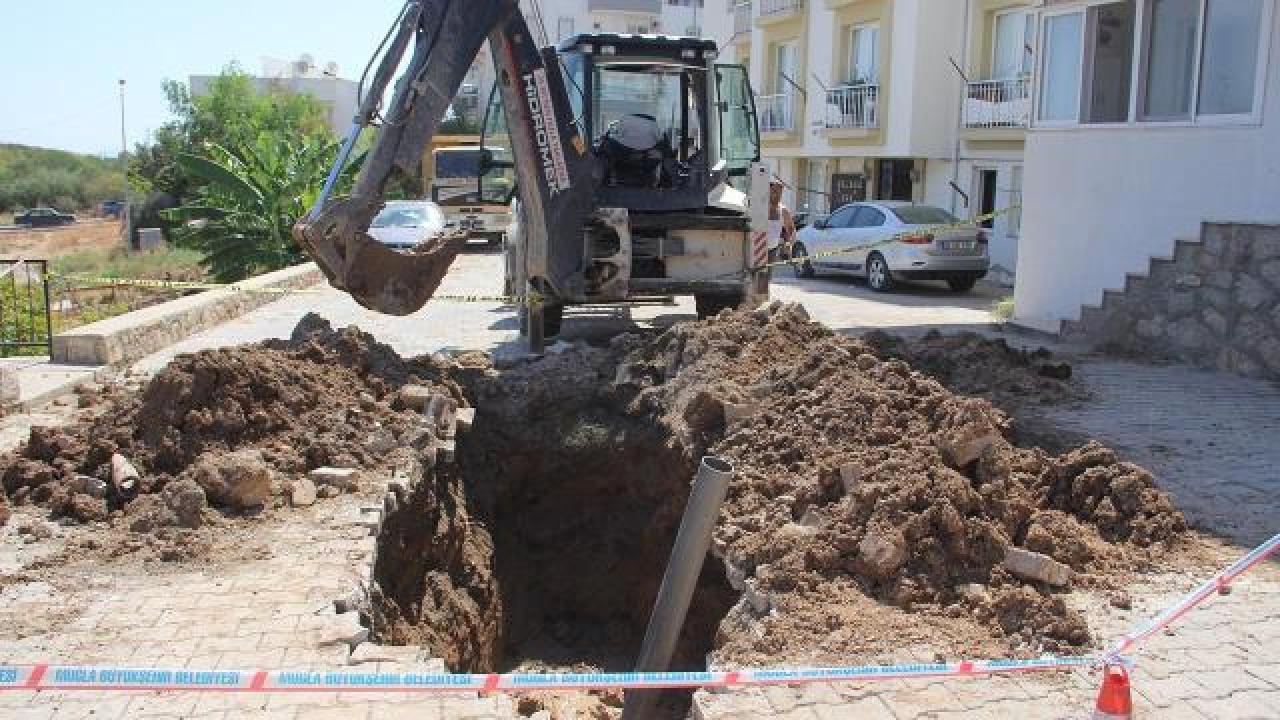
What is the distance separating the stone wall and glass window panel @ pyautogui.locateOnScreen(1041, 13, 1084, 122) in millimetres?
2472

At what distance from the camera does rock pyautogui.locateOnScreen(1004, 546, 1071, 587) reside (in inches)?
213

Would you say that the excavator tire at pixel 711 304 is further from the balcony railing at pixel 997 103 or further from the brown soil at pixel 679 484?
the balcony railing at pixel 997 103

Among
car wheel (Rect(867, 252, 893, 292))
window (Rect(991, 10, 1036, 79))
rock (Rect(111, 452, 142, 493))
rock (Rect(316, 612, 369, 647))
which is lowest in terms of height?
rock (Rect(316, 612, 369, 647))

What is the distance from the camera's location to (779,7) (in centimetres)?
3036

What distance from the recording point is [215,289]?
598 inches

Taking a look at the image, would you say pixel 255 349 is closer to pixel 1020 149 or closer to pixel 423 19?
pixel 423 19

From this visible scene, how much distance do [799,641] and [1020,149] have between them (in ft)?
61.1

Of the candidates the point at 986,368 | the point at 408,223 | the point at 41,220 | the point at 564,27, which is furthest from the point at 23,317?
the point at 564,27

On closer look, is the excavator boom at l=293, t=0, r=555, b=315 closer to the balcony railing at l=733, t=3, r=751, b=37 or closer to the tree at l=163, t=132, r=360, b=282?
the tree at l=163, t=132, r=360, b=282

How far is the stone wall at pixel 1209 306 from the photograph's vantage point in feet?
34.1

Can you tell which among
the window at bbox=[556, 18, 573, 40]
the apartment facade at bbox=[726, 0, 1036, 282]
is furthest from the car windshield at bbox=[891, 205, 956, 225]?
the window at bbox=[556, 18, 573, 40]

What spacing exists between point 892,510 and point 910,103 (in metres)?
20.0

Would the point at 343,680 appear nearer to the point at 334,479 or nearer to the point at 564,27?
the point at 334,479

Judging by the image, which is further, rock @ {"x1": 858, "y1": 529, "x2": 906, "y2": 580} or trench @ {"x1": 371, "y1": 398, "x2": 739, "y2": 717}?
trench @ {"x1": 371, "y1": 398, "x2": 739, "y2": 717}
